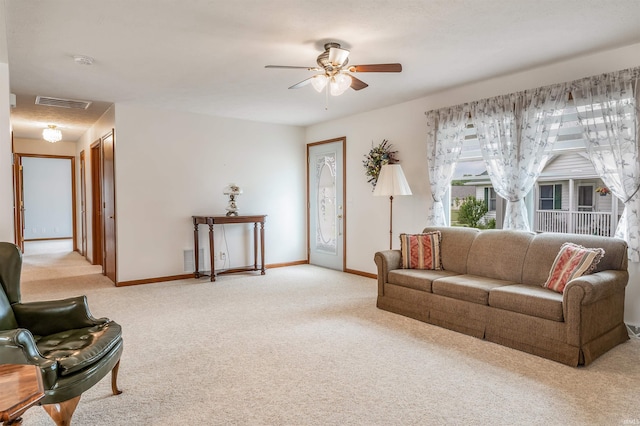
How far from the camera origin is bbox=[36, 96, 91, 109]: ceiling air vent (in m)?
5.04

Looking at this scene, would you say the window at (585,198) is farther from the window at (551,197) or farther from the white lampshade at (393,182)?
the white lampshade at (393,182)

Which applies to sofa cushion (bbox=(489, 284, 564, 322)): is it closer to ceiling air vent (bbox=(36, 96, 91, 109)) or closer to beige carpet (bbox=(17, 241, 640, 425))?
beige carpet (bbox=(17, 241, 640, 425))

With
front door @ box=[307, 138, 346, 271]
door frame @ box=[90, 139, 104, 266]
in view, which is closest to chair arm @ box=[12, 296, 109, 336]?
front door @ box=[307, 138, 346, 271]

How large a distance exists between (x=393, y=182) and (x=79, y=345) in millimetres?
3626

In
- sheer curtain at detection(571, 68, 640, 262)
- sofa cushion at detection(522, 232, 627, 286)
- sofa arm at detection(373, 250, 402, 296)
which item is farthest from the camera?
sofa arm at detection(373, 250, 402, 296)

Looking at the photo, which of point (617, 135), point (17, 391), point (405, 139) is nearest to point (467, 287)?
point (617, 135)

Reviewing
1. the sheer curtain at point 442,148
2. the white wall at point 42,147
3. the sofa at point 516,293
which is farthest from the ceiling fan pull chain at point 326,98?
the white wall at point 42,147

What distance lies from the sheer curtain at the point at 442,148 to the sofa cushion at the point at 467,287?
1.19m

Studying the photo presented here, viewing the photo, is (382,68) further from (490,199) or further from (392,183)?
(490,199)

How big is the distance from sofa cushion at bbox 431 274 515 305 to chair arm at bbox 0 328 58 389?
117 inches

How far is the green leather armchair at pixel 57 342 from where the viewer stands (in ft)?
5.85

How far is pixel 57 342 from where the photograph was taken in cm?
220

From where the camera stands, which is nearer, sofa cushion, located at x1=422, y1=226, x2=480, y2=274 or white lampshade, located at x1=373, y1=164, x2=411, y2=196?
sofa cushion, located at x1=422, y1=226, x2=480, y2=274

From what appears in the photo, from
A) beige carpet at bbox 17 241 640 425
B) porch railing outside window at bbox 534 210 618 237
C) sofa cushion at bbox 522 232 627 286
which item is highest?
porch railing outside window at bbox 534 210 618 237
